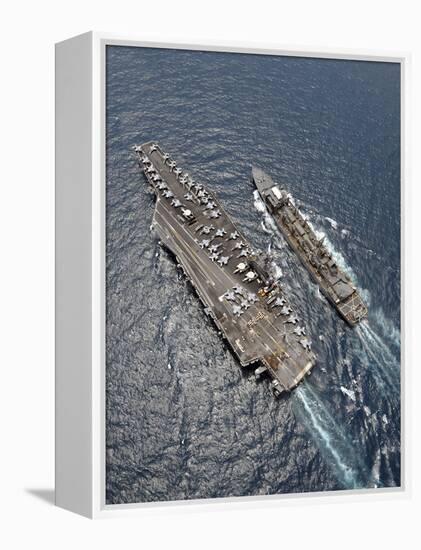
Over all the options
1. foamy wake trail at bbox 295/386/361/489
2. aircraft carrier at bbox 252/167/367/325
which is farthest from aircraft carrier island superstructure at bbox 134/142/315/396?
aircraft carrier at bbox 252/167/367/325

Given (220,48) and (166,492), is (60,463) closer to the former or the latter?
(166,492)

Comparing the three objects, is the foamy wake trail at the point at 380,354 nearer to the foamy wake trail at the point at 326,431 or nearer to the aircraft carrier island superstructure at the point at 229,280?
the aircraft carrier island superstructure at the point at 229,280

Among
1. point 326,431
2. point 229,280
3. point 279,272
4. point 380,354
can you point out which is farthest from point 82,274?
point 380,354

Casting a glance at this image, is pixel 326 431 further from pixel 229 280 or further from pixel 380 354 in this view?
pixel 229 280

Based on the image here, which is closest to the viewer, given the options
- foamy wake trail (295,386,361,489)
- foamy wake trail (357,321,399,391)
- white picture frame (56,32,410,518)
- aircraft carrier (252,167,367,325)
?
white picture frame (56,32,410,518)

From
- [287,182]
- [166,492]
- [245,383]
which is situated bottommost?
[166,492]

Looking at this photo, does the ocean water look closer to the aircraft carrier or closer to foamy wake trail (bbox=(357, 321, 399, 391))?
foamy wake trail (bbox=(357, 321, 399, 391))
